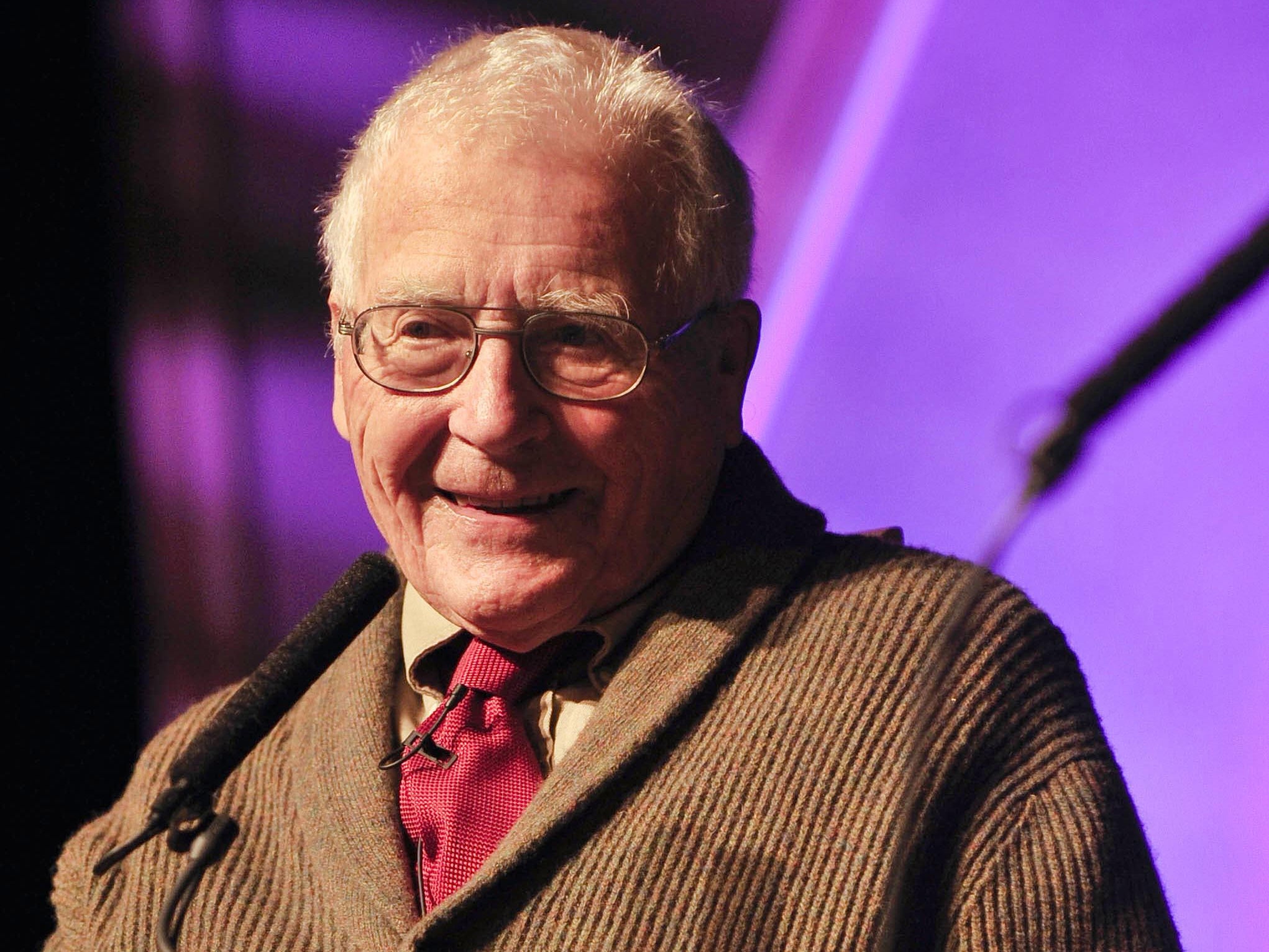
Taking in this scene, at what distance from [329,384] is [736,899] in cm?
161

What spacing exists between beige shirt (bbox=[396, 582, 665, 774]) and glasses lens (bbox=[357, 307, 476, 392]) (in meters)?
0.28

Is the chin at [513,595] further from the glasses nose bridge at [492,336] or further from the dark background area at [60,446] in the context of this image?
the dark background area at [60,446]

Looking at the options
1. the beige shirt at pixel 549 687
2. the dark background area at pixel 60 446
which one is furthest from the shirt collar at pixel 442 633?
the dark background area at pixel 60 446

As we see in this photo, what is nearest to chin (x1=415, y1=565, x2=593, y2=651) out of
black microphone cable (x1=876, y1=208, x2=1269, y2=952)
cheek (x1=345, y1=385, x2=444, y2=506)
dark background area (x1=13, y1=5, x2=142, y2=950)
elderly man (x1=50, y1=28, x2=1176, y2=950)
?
elderly man (x1=50, y1=28, x2=1176, y2=950)

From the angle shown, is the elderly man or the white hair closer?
the elderly man

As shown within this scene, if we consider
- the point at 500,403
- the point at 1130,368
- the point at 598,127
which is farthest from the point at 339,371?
the point at 1130,368

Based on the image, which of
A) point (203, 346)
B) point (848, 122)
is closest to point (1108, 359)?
point (848, 122)

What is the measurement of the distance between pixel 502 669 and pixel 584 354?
0.35 meters

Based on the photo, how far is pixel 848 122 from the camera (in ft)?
6.97

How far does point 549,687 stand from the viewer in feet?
4.42

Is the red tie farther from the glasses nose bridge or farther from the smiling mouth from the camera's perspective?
the glasses nose bridge

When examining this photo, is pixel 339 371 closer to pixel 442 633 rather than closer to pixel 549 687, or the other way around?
pixel 442 633

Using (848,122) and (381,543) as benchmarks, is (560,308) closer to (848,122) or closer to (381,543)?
(848,122)

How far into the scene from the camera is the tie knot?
1323mm
